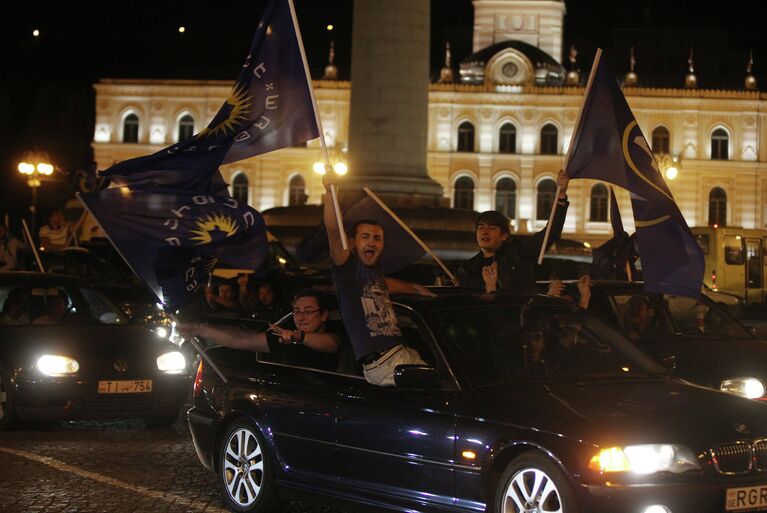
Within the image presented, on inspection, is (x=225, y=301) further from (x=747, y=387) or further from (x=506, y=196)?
(x=506, y=196)

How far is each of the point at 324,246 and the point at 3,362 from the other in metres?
3.37

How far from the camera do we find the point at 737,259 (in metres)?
42.8

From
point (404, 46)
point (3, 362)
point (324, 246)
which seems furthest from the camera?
point (404, 46)

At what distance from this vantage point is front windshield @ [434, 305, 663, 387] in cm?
765

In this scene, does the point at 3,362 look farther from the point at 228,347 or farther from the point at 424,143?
the point at 424,143

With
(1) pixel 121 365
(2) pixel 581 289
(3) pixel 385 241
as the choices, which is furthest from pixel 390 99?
(2) pixel 581 289

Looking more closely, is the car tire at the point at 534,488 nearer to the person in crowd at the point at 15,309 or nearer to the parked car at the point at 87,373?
the parked car at the point at 87,373

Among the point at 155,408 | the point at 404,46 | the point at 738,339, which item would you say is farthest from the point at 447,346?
the point at 404,46

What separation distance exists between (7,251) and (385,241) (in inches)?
426

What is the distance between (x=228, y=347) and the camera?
929cm

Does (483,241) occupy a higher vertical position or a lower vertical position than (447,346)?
higher

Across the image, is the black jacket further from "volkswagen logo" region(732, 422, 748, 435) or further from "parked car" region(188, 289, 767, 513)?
"volkswagen logo" region(732, 422, 748, 435)

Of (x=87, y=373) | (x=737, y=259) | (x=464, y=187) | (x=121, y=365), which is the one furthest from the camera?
(x=464, y=187)

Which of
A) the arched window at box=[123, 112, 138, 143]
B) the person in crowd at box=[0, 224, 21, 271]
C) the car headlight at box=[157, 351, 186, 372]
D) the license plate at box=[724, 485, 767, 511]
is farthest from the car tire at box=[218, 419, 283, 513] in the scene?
the arched window at box=[123, 112, 138, 143]
